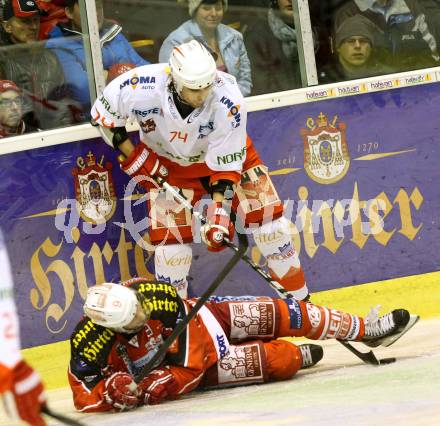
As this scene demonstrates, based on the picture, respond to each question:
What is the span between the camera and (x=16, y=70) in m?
5.81

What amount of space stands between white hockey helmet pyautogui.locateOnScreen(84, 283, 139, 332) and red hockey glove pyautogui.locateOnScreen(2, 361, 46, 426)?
5.44 ft

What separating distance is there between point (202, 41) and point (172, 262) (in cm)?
113

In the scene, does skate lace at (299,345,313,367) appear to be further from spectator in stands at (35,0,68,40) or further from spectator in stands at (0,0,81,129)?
spectator in stands at (35,0,68,40)

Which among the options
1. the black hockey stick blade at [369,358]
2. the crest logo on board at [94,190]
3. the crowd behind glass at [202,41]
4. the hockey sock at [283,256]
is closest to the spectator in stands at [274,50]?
the crowd behind glass at [202,41]

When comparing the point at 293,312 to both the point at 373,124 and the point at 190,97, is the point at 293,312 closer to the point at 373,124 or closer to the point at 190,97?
the point at 190,97

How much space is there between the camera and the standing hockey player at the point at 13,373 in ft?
9.73

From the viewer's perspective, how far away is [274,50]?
20.6 ft

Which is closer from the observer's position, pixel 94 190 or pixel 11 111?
pixel 11 111

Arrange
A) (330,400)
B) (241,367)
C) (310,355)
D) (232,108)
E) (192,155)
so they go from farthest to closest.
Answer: (192,155) → (232,108) → (310,355) → (241,367) → (330,400)

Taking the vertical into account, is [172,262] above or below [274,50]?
below

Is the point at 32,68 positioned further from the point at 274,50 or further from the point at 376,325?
the point at 376,325

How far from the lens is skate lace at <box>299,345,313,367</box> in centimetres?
535

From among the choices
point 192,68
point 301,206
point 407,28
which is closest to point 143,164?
point 192,68

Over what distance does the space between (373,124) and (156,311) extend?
2000mm
